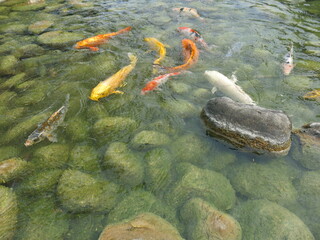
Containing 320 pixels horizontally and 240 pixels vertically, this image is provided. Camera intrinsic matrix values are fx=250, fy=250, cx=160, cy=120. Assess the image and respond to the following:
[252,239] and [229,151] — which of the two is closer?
[252,239]

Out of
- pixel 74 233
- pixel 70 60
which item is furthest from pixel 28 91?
pixel 74 233

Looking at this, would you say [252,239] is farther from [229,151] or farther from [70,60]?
[70,60]

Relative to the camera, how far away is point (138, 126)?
4.79m

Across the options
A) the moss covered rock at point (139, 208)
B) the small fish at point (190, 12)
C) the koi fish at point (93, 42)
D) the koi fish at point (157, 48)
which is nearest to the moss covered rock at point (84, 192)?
the moss covered rock at point (139, 208)

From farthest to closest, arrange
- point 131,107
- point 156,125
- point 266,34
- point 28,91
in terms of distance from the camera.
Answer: point 266,34 → point 28,91 → point 131,107 → point 156,125

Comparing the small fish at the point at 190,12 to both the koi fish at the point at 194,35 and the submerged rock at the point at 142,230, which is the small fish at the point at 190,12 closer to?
the koi fish at the point at 194,35

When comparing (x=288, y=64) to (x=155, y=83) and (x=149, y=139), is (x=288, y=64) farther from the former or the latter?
(x=149, y=139)

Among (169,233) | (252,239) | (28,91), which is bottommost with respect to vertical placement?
(252,239)

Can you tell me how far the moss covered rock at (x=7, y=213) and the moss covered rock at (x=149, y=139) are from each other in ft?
6.39

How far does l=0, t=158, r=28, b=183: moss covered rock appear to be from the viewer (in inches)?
150

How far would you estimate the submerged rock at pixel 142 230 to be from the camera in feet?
9.73

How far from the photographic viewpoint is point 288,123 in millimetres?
4164

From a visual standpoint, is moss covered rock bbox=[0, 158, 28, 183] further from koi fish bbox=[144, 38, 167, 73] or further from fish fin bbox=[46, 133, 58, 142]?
koi fish bbox=[144, 38, 167, 73]

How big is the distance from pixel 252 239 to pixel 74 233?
2300mm
